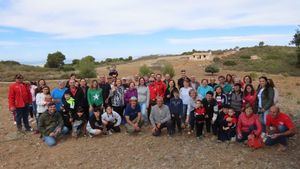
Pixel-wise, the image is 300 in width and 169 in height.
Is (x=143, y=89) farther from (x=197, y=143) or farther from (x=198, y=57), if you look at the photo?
(x=198, y=57)

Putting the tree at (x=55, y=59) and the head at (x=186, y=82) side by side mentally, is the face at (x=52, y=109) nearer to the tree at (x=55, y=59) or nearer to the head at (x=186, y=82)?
the head at (x=186, y=82)

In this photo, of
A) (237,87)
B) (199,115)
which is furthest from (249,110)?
(199,115)

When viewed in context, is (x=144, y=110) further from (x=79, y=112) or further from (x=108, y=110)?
(x=79, y=112)

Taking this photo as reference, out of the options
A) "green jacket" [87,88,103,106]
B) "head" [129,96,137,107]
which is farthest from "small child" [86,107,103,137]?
"head" [129,96,137,107]

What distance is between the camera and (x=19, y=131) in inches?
418

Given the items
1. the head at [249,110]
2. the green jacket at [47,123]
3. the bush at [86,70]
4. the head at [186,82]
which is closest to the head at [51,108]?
the green jacket at [47,123]

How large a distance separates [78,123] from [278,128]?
5265 millimetres

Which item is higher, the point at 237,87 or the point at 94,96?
the point at 237,87

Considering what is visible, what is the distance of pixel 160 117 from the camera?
963 cm

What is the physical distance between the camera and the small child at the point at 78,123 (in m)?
9.73

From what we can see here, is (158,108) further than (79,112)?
No

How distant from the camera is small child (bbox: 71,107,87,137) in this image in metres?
9.73

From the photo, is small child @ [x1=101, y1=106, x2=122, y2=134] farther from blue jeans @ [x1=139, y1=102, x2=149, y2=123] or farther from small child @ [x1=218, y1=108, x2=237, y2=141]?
small child @ [x1=218, y1=108, x2=237, y2=141]

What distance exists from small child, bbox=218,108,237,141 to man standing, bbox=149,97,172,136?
1.43 meters
